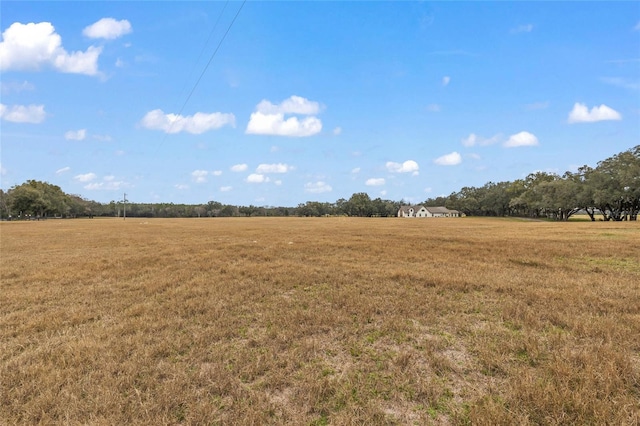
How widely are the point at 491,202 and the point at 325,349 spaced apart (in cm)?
12064

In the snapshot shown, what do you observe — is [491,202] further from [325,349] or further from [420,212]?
[325,349]

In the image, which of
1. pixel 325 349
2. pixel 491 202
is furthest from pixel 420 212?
pixel 325 349

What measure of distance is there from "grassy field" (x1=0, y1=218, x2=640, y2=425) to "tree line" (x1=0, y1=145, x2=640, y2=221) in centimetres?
6418

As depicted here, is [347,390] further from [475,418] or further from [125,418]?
[125,418]

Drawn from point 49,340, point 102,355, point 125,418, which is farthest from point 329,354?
point 49,340

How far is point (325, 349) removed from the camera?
500 cm

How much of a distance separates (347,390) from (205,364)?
7.22 feet

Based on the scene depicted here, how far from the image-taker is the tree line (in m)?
56.2

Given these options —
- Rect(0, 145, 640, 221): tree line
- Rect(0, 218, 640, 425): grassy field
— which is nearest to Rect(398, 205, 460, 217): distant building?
Rect(0, 145, 640, 221): tree line

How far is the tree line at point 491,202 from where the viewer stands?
5619 cm

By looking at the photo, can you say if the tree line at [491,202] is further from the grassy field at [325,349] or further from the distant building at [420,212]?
the grassy field at [325,349]

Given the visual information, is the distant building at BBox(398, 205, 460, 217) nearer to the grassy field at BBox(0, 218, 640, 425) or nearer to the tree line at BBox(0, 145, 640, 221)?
the tree line at BBox(0, 145, 640, 221)

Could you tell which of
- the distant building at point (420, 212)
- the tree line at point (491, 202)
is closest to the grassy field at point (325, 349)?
the tree line at point (491, 202)

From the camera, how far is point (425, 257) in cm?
1377
